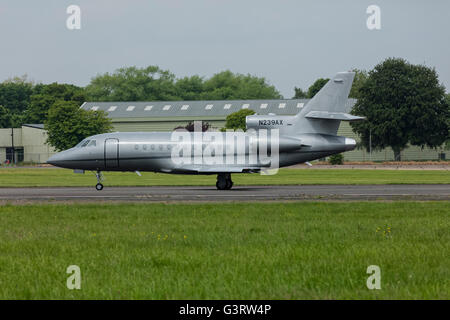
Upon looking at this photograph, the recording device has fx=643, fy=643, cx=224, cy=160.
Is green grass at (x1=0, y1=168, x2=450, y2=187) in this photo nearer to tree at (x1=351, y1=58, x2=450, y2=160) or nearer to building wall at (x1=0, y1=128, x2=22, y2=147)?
tree at (x1=351, y1=58, x2=450, y2=160)

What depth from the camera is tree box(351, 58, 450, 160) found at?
91.8m

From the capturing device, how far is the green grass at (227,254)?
27.8 ft

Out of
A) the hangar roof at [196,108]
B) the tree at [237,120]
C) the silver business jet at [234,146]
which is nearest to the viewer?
the silver business jet at [234,146]

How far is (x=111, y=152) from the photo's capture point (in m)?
34.4

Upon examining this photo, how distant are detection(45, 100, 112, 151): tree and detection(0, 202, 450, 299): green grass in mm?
75347

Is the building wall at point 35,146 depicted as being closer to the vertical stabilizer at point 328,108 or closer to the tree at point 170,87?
the tree at point 170,87

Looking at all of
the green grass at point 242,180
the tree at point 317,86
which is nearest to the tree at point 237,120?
the green grass at point 242,180

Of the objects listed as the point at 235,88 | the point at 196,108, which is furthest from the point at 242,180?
the point at 235,88

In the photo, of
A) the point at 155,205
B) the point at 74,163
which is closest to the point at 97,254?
the point at 155,205

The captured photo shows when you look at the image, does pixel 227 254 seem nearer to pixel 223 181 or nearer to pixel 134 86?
pixel 223 181

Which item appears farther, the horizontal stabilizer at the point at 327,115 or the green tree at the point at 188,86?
the green tree at the point at 188,86

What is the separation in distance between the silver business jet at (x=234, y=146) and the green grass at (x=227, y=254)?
48.5 ft

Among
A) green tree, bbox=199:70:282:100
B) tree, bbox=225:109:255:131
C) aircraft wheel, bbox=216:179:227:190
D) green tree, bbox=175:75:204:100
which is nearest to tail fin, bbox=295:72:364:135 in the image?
aircraft wheel, bbox=216:179:227:190

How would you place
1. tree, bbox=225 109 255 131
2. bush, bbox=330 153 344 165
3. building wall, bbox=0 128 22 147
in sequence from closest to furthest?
bush, bbox=330 153 344 165 < tree, bbox=225 109 255 131 < building wall, bbox=0 128 22 147
